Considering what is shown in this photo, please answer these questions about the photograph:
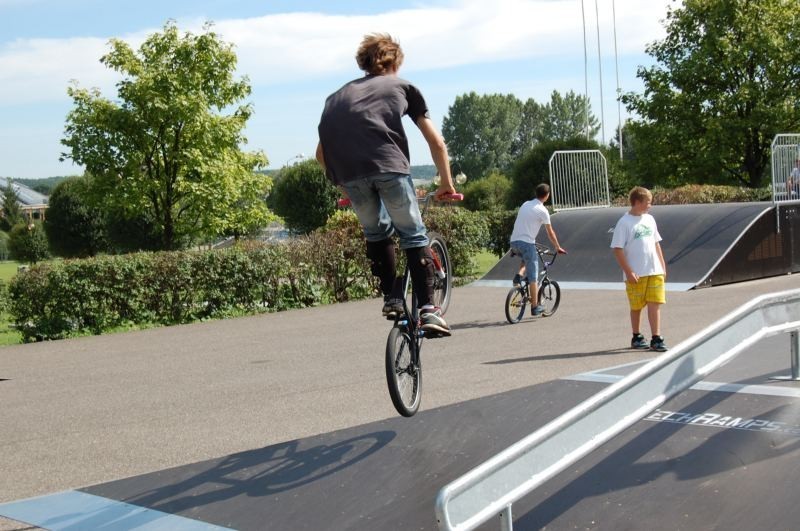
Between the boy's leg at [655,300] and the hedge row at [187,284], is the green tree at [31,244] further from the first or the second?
the boy's leg at [655,300]

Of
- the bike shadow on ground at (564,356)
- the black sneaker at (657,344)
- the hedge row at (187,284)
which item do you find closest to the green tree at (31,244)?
the hedge row at (187,284)

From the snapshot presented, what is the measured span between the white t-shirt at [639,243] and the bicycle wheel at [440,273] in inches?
164

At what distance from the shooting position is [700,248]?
19.3 metres

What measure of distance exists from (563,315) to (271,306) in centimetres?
632

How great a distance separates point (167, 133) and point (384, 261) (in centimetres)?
2046

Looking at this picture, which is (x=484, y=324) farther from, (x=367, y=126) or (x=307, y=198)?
(x=307, y=198)

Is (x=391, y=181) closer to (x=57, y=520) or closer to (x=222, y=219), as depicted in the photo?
(x=57, y=520)

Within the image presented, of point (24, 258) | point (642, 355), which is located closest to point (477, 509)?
point (642, 355)

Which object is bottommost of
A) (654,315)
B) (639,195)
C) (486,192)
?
(654,315)

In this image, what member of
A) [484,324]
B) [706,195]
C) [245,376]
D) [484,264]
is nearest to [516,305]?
[484,324]

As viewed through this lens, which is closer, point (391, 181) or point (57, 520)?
point (57, 520)

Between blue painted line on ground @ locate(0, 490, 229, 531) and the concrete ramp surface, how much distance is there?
14.4 metres

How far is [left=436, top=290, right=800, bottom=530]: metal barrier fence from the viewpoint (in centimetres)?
372

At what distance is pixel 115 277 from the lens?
16703 millimetres
